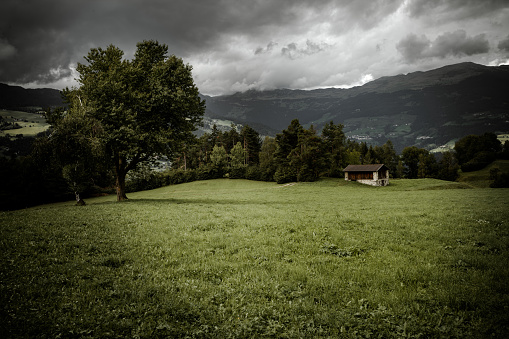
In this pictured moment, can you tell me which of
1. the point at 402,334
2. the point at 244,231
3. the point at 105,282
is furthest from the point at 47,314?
the point at 244,231

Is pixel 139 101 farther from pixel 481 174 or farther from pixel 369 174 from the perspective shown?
pixel 481 174

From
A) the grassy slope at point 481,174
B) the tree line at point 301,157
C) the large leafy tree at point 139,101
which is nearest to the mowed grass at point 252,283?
the large leafy tree at point 139,101

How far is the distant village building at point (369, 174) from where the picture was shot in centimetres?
7556

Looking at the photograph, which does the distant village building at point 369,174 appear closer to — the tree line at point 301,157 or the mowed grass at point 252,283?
the tree line at point 301,157

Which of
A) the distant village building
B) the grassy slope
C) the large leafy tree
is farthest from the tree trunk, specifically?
the grassy slope

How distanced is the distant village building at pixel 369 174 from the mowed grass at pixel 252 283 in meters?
65.4

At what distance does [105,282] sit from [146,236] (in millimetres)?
5761

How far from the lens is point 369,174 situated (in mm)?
76750

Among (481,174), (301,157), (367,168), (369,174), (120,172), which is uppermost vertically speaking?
(301,157)

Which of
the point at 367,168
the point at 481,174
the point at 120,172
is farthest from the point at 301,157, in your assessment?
the point at 481,174

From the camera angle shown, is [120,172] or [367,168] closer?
[120,172]

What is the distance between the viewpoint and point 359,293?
759cm

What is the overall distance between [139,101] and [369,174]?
230 feet

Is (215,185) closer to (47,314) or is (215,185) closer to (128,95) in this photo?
(128,95)
